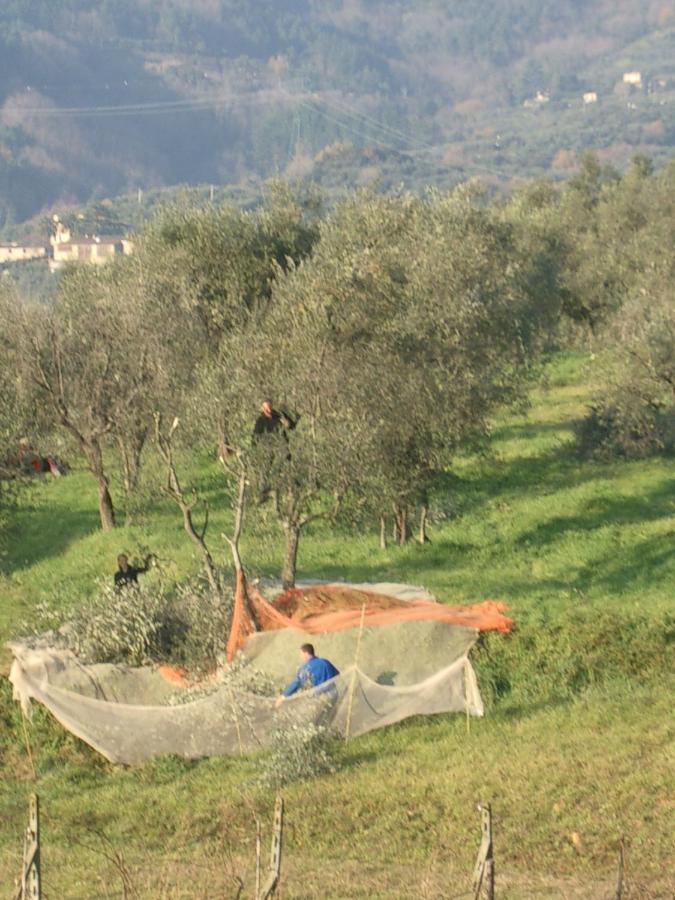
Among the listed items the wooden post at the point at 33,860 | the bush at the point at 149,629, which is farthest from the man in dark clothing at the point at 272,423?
the wooden post at the point at 33,860

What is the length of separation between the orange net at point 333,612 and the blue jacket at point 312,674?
1668 millimetres

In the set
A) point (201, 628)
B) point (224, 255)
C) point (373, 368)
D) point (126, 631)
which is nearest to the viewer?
point (126, 631)

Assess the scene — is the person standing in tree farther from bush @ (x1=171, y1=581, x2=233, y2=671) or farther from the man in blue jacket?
the man in blue jacket

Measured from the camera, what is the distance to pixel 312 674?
730 inches

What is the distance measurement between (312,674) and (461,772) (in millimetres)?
2766

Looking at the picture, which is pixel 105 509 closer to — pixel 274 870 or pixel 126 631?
pixel 126 631

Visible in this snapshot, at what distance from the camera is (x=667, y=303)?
38.7 metres

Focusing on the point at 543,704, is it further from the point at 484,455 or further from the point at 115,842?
the point at 484,455

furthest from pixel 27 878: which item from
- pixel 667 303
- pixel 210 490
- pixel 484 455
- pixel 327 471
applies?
pixel 667 303

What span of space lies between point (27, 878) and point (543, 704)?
10543 mm

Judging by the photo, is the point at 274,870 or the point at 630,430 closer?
the point at 274,870

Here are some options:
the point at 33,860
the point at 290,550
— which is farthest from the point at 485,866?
the point at 290,550

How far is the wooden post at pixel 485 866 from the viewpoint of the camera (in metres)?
10.5

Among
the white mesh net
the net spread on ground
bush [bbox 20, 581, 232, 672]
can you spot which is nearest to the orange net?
the net spread on ground
